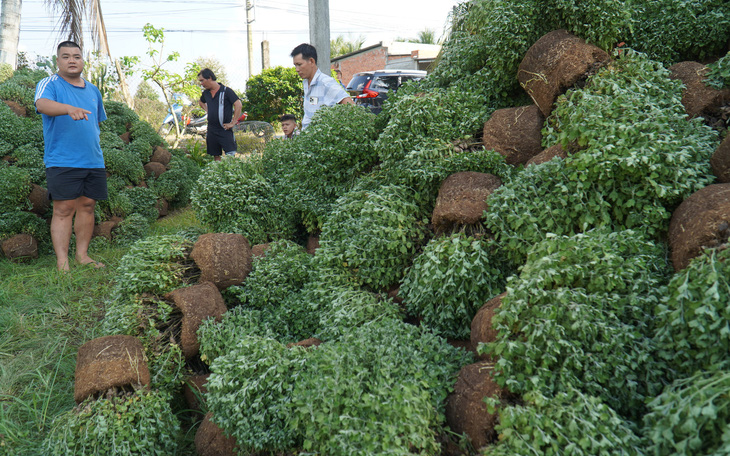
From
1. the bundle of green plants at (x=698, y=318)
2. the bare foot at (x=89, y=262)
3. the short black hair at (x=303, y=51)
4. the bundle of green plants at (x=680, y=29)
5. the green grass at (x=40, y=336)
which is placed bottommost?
the green grass at (x=40, y=336)

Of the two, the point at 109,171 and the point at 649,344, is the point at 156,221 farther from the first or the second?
the point at 649,344

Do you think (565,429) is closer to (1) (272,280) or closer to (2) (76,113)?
(1) (272,280)

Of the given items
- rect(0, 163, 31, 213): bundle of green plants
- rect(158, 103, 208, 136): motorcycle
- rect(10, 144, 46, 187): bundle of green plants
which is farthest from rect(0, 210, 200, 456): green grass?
rect(158, 103, 208, 136): motorcycle

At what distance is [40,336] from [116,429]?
1851mm

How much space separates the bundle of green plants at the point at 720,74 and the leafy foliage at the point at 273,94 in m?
14.0

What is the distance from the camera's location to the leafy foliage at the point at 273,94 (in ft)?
53.1

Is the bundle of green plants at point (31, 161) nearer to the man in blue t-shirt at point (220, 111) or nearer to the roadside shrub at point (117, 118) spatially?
the roadside shrub at point (117, 118)

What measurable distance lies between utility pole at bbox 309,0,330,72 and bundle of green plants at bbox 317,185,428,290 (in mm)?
4038

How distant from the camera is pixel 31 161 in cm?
571

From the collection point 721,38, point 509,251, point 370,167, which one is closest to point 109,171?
Answer: point 370,167

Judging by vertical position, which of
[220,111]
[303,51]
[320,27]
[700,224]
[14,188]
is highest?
[320,27]

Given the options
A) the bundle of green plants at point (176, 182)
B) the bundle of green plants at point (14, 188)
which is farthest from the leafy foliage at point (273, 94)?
the bundle of green plants at point (14, 188)

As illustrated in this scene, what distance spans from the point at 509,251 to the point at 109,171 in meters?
5.96

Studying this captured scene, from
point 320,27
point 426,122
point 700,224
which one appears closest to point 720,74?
point 700,224
